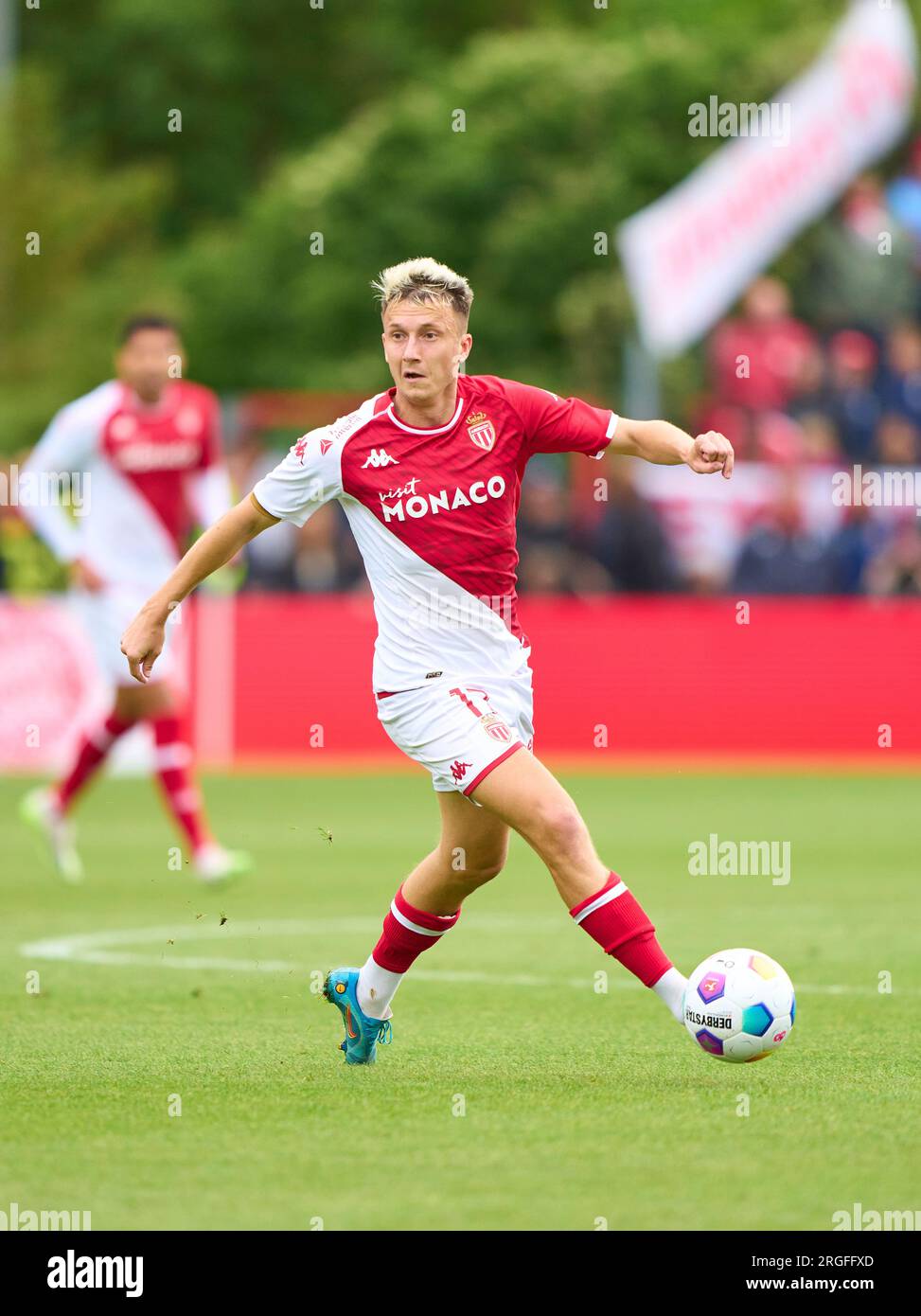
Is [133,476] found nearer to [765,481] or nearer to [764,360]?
[765,481]

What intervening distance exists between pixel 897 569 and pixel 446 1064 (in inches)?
577

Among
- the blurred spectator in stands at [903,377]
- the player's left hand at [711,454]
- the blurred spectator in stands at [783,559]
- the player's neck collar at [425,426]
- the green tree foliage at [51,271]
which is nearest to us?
the player's left hand at [711,454]

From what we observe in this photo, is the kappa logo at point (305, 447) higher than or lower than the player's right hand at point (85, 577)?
lower

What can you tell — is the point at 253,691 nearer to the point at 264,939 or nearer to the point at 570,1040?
the point at 264,939

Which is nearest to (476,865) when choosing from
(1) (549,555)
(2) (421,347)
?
(2) (421,347)

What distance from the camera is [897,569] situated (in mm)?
21156

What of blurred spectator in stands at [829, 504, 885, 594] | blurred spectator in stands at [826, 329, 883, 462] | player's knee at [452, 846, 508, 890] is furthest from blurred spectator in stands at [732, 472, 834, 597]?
player's knee at [452, 846, 508, 890]

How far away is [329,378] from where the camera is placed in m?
42.0

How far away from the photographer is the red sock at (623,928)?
6.77 meters

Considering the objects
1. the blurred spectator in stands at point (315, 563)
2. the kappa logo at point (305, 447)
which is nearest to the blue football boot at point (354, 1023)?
the kappa logo at point (305, 447)

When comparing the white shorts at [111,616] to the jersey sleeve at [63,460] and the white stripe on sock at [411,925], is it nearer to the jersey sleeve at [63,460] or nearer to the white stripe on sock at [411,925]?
the jersey sleeve at [63,460]

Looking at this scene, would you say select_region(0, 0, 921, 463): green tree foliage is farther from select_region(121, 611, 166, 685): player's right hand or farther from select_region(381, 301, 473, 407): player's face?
select_region(121, 611, 166, 685): player's right hand

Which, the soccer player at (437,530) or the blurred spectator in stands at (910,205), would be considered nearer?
the soccer player at (437,530)

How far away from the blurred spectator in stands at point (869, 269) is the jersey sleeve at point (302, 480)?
697 inches
